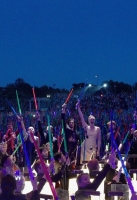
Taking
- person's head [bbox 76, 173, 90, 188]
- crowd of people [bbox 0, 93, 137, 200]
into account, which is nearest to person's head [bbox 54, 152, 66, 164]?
crowd of people [bbox 0, 93, 137, 200]

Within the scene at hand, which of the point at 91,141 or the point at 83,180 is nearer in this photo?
the point at 83,180

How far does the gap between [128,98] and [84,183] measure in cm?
3200

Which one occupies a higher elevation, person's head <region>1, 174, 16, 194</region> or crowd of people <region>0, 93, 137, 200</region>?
crowd of people <region>0, 93, 137, 200</region>

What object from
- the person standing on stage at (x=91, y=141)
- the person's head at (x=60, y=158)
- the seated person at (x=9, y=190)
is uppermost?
the person standing on stage at (x=91, y=141)

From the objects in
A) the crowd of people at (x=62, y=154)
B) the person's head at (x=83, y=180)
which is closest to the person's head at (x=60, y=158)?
the crowd of people at (x=62, y=154)

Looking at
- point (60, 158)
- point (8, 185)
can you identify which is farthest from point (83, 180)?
point (60, 158)

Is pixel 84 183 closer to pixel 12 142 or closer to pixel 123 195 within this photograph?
pixel 123 195

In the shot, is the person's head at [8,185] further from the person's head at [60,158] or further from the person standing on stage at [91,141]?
the person standing on stage at [91,141]

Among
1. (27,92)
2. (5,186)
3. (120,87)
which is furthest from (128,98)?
(5,186)

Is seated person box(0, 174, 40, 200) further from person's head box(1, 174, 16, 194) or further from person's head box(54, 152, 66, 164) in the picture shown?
person's head box(54, 152, 66, 164)

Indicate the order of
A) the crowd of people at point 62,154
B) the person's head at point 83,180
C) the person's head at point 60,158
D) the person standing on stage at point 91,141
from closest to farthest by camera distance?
the crowd of people at point 62,154
the person's head at point 83,180
the person's head at point 60,158
the person standing on stage at point 91,141

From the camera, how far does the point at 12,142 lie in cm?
1120

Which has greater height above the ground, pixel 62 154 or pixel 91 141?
pixel 91 141

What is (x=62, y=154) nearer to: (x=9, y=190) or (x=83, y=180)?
(x=83, y=180)
